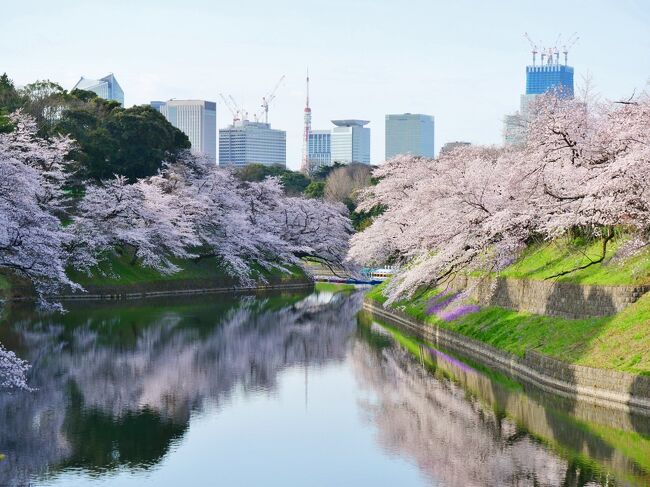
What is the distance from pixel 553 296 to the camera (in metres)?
36.8

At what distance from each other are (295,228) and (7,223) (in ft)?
189

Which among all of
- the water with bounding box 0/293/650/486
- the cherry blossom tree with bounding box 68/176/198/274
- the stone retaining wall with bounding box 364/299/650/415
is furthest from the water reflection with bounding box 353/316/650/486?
the cherry blossom tree with bounding box 68/176/198/274

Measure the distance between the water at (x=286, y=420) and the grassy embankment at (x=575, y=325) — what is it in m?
1.69

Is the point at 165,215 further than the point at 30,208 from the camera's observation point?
Yes

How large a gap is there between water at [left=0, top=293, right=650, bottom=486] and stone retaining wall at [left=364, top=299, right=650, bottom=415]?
2.07 feet

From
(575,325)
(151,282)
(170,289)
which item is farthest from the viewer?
(170,289)

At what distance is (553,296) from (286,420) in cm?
1254

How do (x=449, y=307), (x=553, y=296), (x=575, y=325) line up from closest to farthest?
(x=575, y=325), (x=553, y=296), (x=449, y=307)

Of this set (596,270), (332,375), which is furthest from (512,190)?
(332,375)

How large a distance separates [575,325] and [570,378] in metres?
3.83

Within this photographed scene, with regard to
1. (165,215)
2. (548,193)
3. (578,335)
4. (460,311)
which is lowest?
(460,311)

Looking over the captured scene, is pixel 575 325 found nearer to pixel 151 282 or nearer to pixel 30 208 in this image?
pixel 30 208

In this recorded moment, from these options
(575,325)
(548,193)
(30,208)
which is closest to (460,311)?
(548,193)

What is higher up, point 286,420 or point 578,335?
point 578,335
